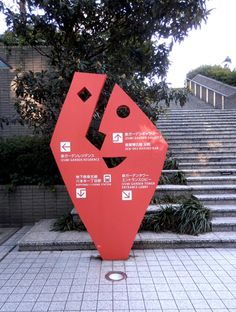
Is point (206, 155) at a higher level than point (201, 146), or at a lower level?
lower

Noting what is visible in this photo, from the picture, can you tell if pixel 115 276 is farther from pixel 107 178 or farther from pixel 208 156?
pixel 208 156

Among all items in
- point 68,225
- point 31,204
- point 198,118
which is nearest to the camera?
point 68,225

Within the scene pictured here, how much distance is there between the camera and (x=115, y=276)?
15.4 ft

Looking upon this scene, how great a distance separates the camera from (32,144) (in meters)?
7.74

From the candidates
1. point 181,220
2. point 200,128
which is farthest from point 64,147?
point 200,128

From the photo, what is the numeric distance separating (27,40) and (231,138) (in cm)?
611

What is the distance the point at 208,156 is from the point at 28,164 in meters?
4.31

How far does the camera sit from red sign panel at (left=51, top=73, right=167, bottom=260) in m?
5.11

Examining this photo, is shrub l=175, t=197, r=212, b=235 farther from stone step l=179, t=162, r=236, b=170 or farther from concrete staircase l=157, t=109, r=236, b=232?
stone step l=179, t=162, r=236, b=170

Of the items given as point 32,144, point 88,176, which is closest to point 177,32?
point 88,176

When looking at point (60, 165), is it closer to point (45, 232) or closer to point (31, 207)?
point (45, 232)

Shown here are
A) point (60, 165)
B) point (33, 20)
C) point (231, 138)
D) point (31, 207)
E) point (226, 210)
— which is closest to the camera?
point (60, 165)

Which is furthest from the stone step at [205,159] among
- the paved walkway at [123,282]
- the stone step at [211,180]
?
the paved walkway at [123,282]

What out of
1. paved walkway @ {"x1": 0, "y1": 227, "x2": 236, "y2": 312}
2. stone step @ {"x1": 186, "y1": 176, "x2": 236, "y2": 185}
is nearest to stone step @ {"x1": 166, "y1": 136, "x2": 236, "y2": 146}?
stone step @ {"x1": 186, "y1": 176, "x2": 236, "y2": 185}
